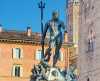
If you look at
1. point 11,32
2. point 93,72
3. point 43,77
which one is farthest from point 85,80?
point 43,77

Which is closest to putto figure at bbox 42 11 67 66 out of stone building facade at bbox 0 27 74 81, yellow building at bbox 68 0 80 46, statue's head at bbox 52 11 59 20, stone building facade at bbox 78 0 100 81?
statue's head at bbox 52 11 59 20

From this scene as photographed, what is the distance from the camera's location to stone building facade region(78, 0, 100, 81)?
65688 mm

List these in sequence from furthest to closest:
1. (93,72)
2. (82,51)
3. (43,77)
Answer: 1. (82,51)
2. (93,72)
3. (43,77)

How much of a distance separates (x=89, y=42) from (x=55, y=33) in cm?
4960

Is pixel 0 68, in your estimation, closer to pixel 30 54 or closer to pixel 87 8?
pixel 30 54

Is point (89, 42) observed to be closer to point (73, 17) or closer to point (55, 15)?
point (55, 15)

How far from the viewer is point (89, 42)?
2739 inches

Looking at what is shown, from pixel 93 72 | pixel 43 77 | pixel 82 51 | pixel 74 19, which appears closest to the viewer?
pixel 43 77

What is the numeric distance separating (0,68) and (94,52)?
9.99 metres

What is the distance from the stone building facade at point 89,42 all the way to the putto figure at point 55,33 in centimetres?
4419

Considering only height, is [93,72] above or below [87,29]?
below

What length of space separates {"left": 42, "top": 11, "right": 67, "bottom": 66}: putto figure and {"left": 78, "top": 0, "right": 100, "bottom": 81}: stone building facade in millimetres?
44188

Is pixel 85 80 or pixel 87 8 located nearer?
pixel 85 80

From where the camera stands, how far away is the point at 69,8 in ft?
409
